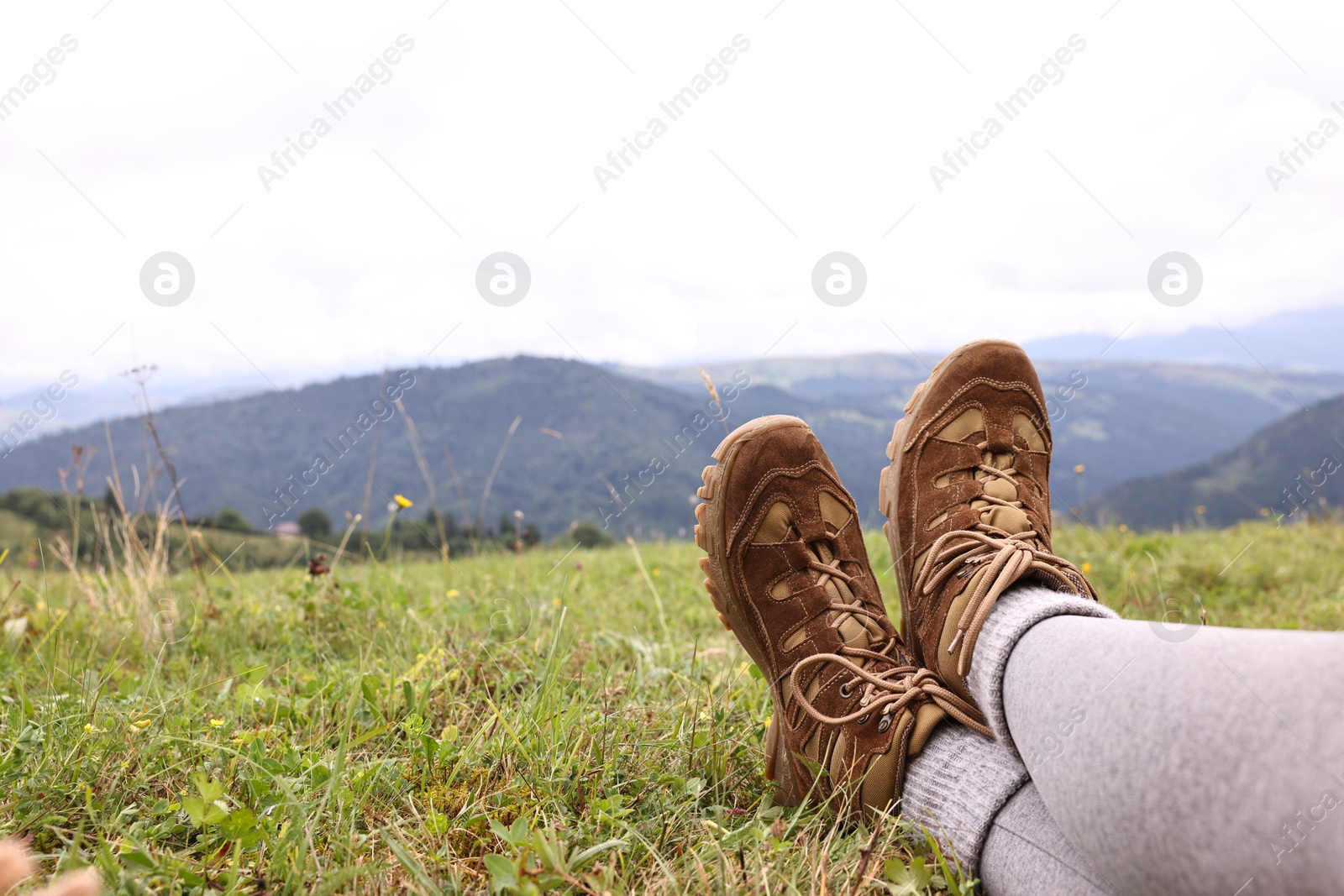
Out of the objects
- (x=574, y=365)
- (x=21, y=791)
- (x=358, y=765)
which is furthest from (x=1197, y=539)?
(x=574, y=365)

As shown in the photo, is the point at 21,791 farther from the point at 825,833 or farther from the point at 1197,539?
the point at 1197,539

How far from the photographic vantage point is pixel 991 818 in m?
1.19

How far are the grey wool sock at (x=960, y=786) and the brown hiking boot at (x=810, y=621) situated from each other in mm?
33

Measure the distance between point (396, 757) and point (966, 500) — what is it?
1396 mm

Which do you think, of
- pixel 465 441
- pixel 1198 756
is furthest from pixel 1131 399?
pixel 1198 756

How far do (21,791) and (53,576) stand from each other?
2400mm

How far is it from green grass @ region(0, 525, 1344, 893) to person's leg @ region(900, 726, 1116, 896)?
6 cm

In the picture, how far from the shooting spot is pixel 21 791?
1241mm

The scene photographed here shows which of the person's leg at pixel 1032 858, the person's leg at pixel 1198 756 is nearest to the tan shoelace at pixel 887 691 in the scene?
the person's leg at pixel 1032 858

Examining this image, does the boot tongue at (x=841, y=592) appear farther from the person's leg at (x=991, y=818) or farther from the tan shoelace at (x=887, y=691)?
the person's leg at (x=991, y=818)

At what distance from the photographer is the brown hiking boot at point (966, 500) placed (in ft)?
4.76

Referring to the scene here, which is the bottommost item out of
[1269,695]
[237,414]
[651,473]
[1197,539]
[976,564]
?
[237,414]

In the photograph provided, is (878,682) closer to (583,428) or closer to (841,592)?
(841,592)

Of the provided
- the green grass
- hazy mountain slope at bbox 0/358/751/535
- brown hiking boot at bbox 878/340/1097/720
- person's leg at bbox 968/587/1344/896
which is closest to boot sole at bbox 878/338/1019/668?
brown hiking boot at bbox 878/340/1097/720
